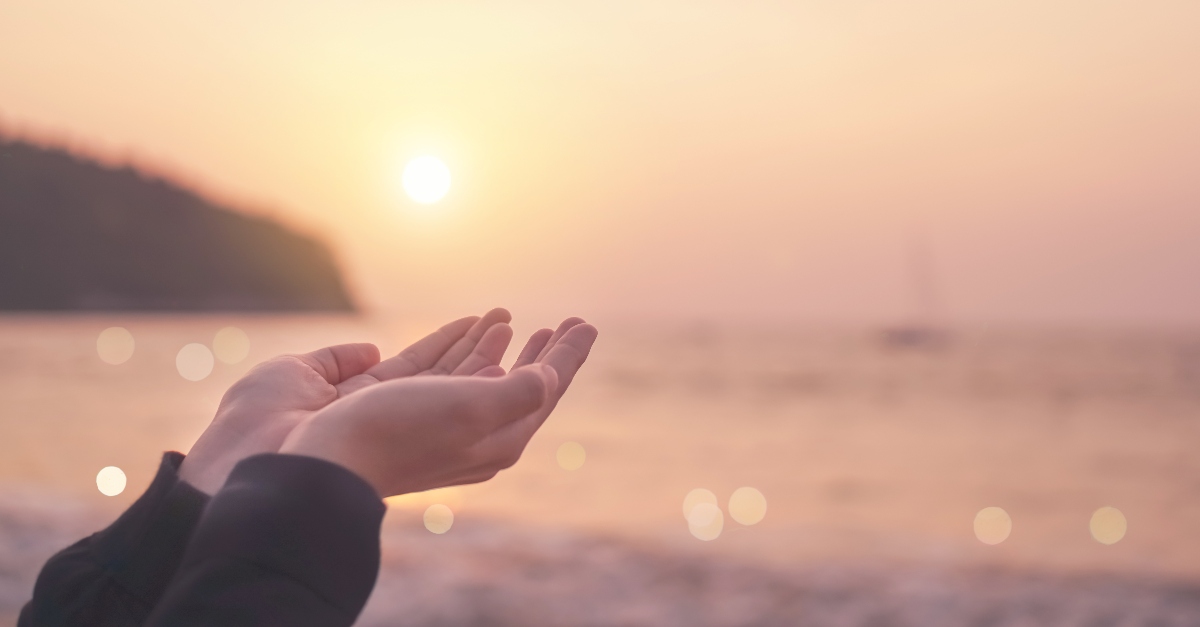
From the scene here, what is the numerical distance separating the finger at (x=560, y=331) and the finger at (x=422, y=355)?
1.17ft

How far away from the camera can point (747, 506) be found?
10.5 metres

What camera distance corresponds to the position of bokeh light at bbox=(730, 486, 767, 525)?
9859 mm

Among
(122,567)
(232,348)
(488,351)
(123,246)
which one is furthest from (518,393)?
(123,246)

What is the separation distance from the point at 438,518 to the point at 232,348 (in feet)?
120

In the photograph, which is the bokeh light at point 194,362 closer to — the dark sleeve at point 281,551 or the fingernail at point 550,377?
the fingernail at point 550,377

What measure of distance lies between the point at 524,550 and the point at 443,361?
18.9 feet

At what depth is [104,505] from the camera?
29.5 feet

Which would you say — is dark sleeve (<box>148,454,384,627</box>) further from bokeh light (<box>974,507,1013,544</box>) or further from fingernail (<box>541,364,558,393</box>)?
bokeh light (<box>974,507,1013,544</box>)

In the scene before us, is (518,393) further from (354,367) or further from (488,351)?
(354,367)

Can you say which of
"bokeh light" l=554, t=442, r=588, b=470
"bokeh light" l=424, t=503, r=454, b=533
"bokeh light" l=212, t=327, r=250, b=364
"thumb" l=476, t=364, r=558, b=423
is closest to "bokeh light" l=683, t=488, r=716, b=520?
"bokeh light" l=554, t=442, r=588, b=470

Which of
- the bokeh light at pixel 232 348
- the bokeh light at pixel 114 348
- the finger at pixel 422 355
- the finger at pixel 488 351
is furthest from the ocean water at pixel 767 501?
the bokeh light at pixel 232 348

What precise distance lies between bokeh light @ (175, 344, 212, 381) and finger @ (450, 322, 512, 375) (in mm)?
23052

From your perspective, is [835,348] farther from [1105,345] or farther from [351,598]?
[351,598]

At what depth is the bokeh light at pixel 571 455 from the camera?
1255 cm
